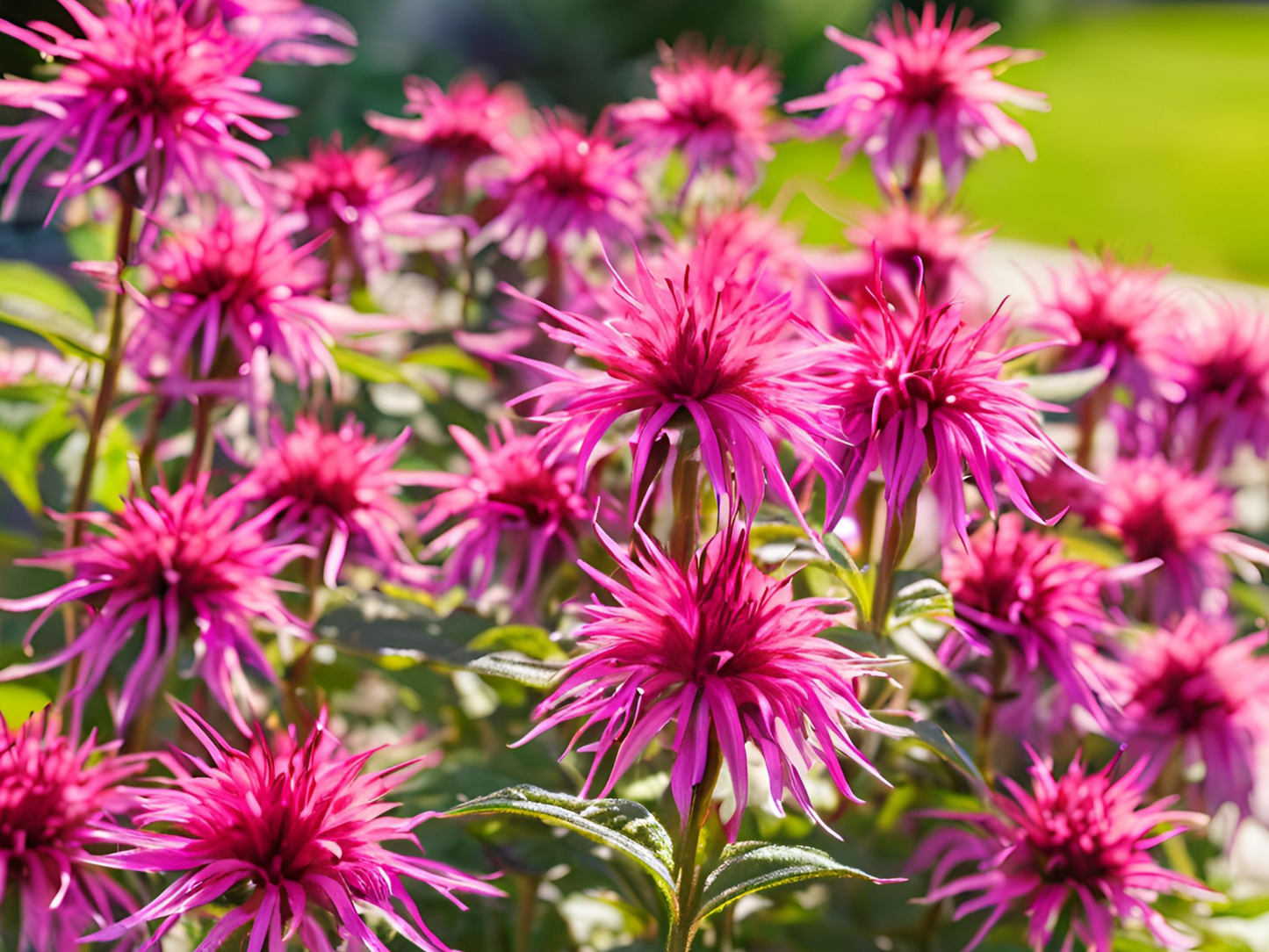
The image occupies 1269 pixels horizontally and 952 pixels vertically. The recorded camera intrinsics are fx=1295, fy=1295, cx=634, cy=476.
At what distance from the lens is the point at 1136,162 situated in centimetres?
638

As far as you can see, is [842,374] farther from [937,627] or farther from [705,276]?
[937,627]

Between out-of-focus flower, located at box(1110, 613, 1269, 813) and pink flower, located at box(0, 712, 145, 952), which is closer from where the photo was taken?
pink flower, located at box(0, 712, 145, 952)

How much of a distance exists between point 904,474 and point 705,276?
165 millimetres

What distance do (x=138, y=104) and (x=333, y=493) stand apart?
0.27 metres

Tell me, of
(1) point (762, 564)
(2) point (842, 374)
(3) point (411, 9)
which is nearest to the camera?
(2) point (842, 374)

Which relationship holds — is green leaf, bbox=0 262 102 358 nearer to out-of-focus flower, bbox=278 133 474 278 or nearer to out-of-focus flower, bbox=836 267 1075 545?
out-of-focus flower, bbox=278 133 474 278

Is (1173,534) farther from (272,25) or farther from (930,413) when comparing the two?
(272,25)

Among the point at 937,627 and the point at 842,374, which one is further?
Result: the point at 937,627

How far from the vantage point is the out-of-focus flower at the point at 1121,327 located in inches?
40.7

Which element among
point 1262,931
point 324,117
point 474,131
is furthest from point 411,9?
point 1262,931

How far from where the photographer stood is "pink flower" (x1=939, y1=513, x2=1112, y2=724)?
0.82m

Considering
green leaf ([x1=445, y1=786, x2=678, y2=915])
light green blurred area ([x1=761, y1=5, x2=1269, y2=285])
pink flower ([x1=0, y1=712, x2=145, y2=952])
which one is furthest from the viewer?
light green blurred area ([x1=761, y1=5, x2=1269, y2=285])

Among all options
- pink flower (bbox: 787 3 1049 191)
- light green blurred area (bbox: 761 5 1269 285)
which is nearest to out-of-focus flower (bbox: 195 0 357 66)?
pink flower (bbox: 787 3 1049 191)

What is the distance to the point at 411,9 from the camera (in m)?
6.95
